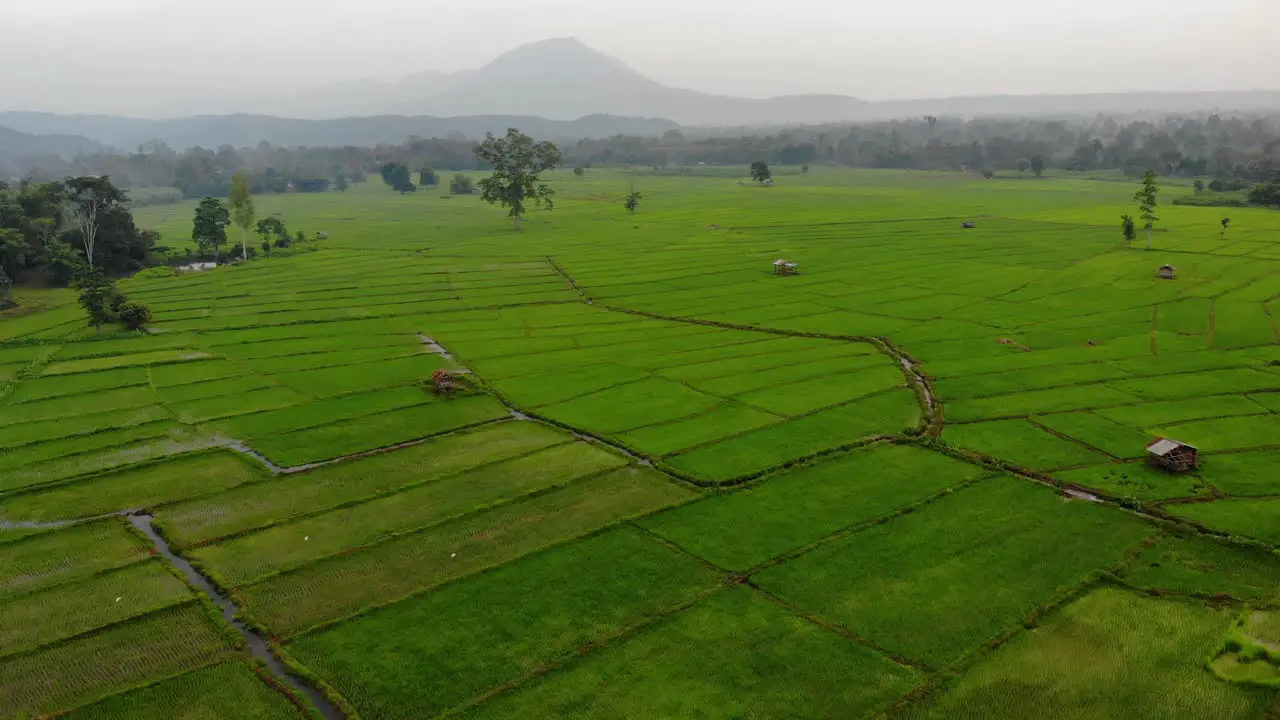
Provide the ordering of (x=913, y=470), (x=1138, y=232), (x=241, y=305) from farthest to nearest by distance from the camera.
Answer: (x=1138, y=232)
(x=241, y=305)
(x=913, y=470)

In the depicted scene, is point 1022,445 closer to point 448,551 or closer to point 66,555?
point 448,551

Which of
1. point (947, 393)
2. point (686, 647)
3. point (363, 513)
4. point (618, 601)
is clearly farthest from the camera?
point (947, 393)

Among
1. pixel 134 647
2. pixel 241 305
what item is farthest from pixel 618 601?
pixel 241 305

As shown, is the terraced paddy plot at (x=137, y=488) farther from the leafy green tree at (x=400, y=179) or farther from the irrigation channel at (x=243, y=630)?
the leafy green tree at (x=400, y=179)

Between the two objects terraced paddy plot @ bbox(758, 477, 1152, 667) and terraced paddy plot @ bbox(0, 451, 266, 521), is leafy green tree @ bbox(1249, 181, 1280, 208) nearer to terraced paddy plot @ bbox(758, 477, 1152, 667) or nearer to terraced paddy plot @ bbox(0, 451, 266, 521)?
terraced paddy plot @ bbox(758, 477, 1152, 667)

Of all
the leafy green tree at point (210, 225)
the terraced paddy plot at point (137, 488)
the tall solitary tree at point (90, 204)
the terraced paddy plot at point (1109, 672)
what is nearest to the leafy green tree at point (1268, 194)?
the terraced paddy plot at point (1109, 672)

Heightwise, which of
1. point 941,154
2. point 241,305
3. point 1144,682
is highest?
point 941,154

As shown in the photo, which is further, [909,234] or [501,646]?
[909,234]

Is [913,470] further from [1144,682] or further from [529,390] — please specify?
[529,390]

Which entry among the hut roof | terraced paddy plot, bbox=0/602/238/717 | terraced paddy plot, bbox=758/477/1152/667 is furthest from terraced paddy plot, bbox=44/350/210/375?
the hut roof
